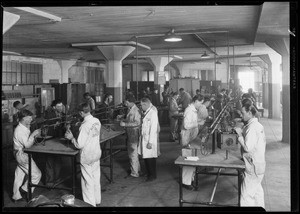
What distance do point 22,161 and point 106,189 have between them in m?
1.71

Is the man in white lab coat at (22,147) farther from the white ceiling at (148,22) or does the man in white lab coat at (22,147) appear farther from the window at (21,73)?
A: the window at (21,73)

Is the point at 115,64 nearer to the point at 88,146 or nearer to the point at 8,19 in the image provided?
the point at 8,19

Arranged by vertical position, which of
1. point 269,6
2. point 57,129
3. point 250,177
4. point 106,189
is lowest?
point 106,189

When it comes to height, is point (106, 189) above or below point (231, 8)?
below

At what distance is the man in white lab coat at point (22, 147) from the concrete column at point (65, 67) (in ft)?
42.8

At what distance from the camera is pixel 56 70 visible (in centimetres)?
1853

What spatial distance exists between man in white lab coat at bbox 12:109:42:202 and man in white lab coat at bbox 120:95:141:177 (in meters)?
2.18

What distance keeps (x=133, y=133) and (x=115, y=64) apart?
6.06 m

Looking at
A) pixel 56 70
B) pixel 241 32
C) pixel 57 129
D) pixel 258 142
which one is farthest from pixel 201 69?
pixel 258 142

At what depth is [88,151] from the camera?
5.45 meters

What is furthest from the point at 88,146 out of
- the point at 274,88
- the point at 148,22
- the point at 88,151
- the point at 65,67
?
the point at 65,67

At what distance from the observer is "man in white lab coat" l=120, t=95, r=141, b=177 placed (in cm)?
747

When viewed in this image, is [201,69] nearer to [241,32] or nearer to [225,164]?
[241,32]

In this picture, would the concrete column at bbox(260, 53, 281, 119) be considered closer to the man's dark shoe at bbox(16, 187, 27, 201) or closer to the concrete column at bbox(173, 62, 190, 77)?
the concrete column at bbox(173, 62, 190, 77)
